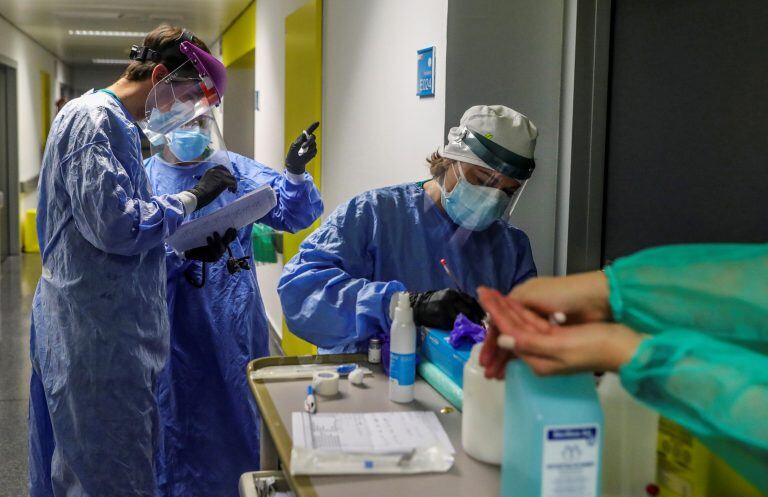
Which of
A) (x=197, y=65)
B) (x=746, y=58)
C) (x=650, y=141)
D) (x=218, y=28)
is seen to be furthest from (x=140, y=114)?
(x=218, y=28)

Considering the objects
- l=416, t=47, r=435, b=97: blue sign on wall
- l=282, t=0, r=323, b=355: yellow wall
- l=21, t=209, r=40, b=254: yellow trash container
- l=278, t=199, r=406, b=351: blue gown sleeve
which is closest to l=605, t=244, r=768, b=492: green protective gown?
l=278, t=199, r=406, b=351: blue gown sleeve

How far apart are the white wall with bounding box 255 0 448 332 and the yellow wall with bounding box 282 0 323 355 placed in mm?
49

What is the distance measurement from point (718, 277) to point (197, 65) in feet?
5.50

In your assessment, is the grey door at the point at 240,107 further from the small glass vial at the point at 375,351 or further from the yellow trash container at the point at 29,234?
the small glass vial at the point at 375,351

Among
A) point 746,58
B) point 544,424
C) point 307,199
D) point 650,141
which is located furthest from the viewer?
point 307,199

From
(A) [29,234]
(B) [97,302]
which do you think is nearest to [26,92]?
(A) [29,234]

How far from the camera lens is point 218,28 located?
26.0 ft

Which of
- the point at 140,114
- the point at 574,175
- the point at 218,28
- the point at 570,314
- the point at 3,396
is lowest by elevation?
the point at 3,396

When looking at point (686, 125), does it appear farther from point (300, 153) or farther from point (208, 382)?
point (208, 382)

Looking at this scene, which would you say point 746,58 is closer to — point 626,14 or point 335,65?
point 626,14

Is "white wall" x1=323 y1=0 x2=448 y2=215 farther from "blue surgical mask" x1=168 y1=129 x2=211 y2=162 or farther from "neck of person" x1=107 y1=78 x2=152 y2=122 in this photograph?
"neck of person" x1=107 y1=78 x2=152 y2=122

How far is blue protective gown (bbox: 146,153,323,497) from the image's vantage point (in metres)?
2.46

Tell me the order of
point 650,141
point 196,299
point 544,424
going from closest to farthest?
point 544,424
point 650,141
point 196,299

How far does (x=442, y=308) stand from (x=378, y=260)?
0.42 metres
